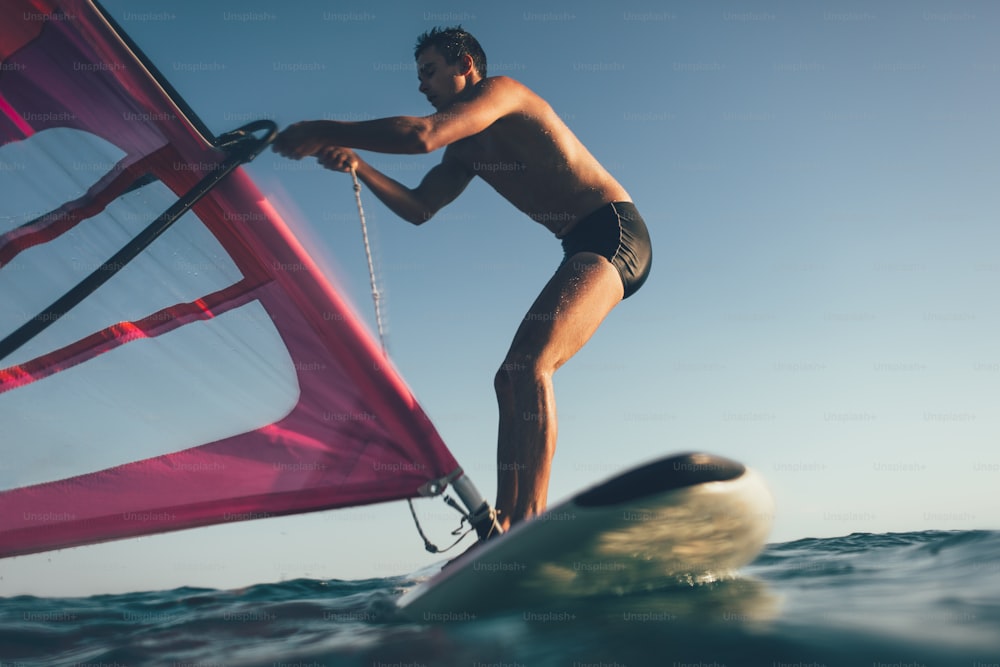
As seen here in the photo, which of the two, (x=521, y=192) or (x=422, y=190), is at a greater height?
(x=422, y=190)

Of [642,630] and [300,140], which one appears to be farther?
[300,140]

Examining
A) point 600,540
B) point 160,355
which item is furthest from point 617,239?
point 160,355

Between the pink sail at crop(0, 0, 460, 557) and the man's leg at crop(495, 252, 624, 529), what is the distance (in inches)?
12.4

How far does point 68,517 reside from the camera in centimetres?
284

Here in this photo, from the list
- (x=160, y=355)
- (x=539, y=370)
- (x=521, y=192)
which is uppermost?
(x=521, y=192)

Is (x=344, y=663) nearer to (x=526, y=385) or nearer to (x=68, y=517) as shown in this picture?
(x=526, y=385)

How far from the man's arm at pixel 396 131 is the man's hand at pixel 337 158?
12 centimetres

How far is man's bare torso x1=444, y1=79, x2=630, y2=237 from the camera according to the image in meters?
3.11

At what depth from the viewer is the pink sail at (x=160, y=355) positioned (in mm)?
2707

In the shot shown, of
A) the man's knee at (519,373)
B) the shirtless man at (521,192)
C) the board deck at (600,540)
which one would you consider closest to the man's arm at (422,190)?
the shirtless man at (521,192)

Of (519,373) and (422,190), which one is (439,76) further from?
(519,373)

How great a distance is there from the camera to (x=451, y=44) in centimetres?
309

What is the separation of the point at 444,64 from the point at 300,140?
83cm

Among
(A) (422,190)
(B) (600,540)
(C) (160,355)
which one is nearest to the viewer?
(B) (600,540)
